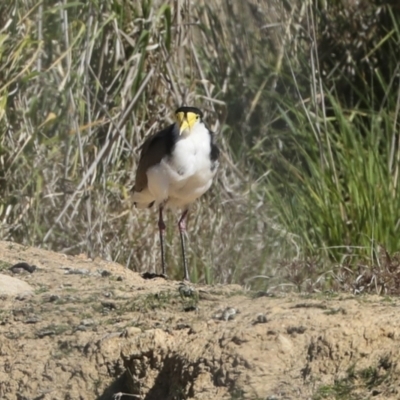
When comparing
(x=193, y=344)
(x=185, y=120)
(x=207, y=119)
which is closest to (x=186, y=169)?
(x=185, y=120)

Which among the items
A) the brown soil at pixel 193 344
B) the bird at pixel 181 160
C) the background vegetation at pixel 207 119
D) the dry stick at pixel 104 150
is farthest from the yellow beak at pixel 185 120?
the brown soil at pixel 193 344

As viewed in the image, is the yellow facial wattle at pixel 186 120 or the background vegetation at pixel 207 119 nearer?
the yellow facial wattle at pixel 186 120

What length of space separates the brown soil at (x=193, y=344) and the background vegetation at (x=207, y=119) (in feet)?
7.91

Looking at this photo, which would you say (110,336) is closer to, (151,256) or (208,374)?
(208,374)

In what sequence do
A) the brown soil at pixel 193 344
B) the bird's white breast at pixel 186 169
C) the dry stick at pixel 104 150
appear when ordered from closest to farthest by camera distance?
the brown soil at pixel 193 344
the bird's white breast at pixel 186 169
the dry stick at pixel 104 150

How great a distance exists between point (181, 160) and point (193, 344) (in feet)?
8.56

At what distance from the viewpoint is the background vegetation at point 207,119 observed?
7148 mm

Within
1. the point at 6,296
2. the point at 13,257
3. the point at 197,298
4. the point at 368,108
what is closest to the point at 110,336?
the point at 197,298

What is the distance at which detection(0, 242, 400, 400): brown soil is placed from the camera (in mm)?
3670

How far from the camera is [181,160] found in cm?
648

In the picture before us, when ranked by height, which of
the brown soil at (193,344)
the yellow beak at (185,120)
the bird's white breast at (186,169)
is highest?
the yellow beak at (185,120)

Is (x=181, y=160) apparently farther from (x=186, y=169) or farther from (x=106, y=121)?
(x=106, y=121)

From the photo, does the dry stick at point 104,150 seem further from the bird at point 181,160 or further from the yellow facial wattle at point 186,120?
the yellow facial wattle at point 186,120

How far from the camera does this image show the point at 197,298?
177 inches
